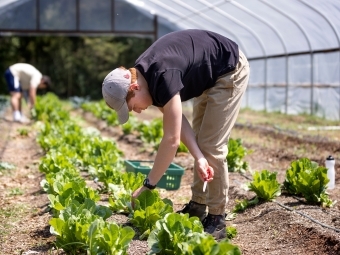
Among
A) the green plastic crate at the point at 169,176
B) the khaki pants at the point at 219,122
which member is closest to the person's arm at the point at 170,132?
the khaki pants at the point at 219,122

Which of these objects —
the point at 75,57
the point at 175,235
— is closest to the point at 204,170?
the point at 175,235

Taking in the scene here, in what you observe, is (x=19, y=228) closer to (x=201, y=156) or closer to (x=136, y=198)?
(x=136, y=198)

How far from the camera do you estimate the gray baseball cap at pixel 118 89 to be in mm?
3557

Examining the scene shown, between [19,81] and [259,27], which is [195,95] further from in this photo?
[259,27]

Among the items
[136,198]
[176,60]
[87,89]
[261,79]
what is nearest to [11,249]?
[136,198]

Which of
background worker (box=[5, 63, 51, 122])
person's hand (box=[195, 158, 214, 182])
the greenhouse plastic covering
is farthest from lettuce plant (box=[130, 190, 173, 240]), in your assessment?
background worker (box=[5, 63, 51, 122])

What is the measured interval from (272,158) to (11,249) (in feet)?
16.0

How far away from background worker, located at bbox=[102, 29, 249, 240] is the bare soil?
1.47ft

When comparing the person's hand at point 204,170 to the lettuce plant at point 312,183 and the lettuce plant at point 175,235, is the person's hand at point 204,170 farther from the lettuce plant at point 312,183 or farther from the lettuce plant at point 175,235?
the lettuce plant at point 312,183

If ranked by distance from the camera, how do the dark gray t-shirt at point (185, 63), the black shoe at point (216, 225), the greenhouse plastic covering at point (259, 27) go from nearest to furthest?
the dark gray t-shirt at point (185, 63), the black shoe at point (216, 225), the greenhouse plastic covering at point (259, 27)

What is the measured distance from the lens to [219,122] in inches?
161

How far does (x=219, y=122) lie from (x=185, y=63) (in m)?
0.57

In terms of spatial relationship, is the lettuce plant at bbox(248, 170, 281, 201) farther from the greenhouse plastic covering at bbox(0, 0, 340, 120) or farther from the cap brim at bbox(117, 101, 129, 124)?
the greenhouse plastic covering at bbox(0, 0, 340, 120)

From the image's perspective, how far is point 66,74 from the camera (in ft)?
97.6
